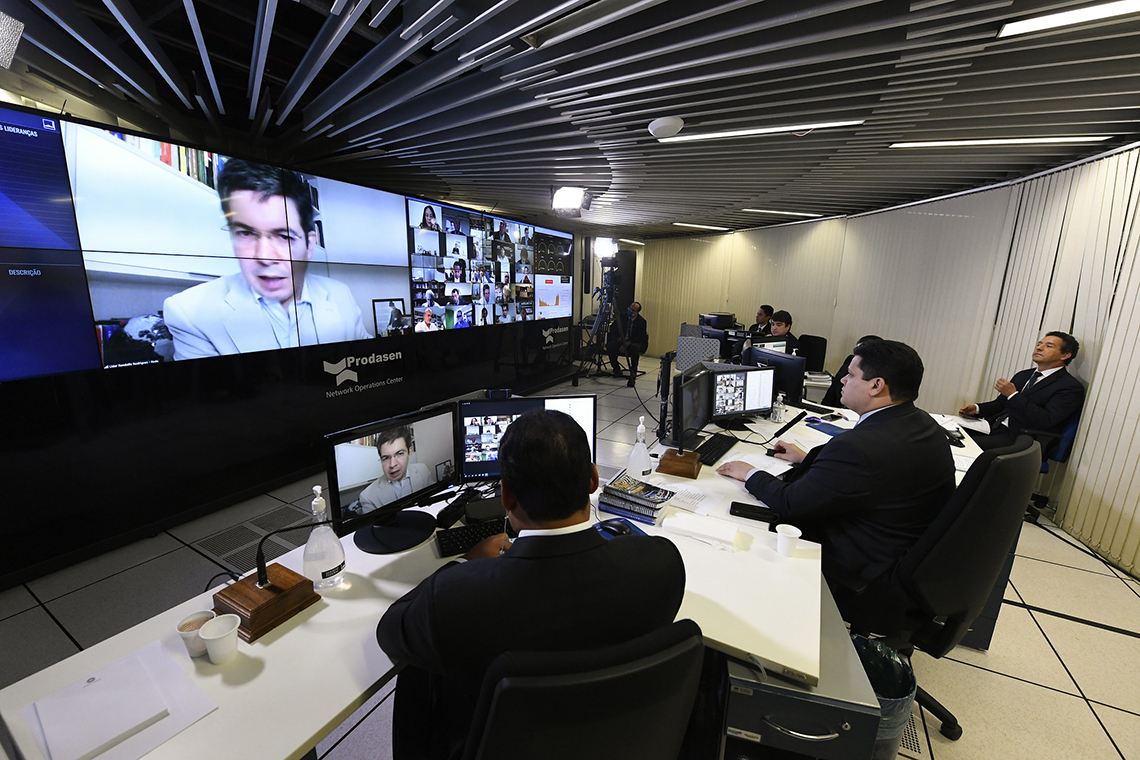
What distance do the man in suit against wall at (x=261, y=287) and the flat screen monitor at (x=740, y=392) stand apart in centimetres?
345

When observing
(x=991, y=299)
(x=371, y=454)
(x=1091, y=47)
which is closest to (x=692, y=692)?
(x=371, y=454)

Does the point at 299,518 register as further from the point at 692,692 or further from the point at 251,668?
the point at 692,692

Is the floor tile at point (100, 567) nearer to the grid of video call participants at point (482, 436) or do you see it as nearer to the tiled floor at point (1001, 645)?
the tiled floor at point (1001, 645)

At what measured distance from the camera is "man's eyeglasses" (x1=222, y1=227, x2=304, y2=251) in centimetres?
338

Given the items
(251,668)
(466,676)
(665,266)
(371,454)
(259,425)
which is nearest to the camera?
(466,676)

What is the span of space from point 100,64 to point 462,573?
424cm

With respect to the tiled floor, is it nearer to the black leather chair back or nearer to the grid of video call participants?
the black leather chair back

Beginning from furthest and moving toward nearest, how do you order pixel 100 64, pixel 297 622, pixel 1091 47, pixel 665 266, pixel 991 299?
pixel 665 266 < pixel 991 299 < pixel 100 64 < pixel 1091 47 < pixel 297 622

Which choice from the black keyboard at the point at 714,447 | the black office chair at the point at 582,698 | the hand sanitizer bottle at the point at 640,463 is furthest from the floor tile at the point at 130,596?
the black keyboard at the point at 714,447

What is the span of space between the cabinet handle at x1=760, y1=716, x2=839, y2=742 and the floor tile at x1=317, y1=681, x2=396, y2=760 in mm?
1423

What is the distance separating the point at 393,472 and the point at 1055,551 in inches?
174

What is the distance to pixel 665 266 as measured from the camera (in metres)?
9.77

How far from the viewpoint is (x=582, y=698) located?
693 mm

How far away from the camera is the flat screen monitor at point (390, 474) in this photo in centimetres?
154
